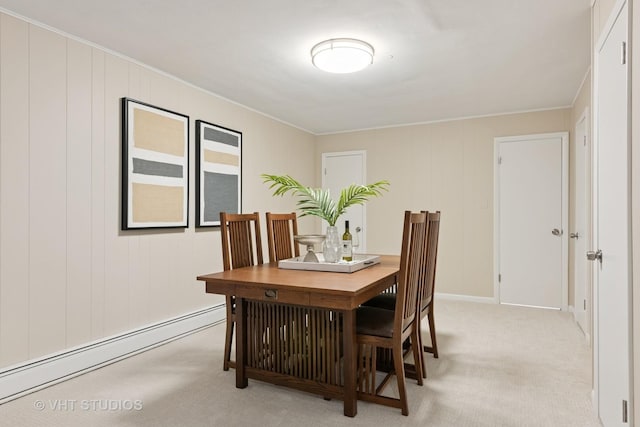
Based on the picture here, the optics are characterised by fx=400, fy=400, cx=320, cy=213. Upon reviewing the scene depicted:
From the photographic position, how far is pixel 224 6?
239 centimetres

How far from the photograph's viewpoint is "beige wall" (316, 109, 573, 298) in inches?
197

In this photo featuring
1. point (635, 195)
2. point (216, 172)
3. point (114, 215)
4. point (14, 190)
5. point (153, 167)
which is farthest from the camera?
point (216, 172)

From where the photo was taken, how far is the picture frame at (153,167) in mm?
3191

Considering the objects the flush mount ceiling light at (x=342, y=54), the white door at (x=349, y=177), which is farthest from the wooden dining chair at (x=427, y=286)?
the white door at (x=349, y=177)

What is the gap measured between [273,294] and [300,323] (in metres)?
0.31

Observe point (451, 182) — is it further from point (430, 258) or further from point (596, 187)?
point (596, 187)

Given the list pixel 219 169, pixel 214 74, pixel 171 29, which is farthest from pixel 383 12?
pixel 219 169

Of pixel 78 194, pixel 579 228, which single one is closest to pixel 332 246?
pixel 78 194

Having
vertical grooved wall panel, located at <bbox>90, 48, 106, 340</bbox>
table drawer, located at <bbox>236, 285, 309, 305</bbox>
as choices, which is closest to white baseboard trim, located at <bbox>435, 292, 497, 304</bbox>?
table drawer, located at <bbox>236, 285, 309, 305</bbox>

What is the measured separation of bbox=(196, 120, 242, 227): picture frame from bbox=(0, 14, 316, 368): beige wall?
0.35 m

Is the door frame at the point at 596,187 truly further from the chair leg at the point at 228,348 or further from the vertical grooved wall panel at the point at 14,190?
the vertical grooved wall panel at the point at 14,190

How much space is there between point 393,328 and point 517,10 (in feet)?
6.74

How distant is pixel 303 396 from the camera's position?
2420mm

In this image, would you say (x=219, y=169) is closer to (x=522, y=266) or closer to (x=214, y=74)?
(x=214, y=74)
